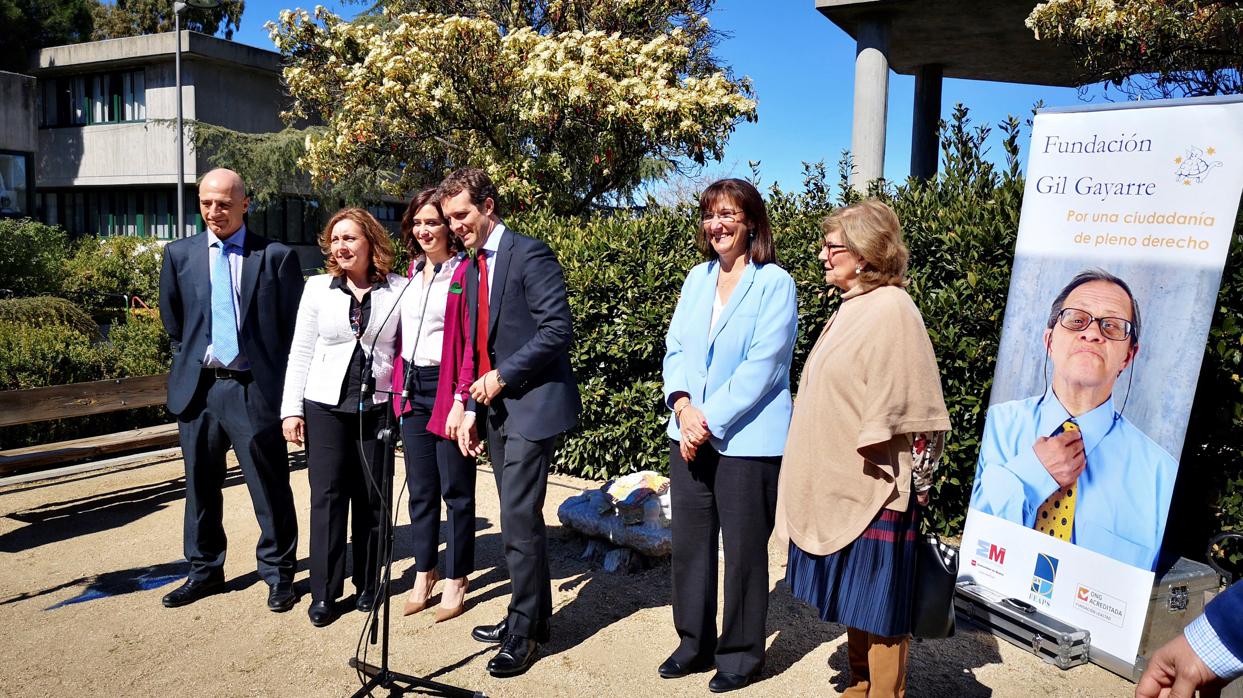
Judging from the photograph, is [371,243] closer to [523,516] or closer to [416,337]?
[416,337]

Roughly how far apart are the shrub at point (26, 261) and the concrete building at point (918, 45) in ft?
47.2

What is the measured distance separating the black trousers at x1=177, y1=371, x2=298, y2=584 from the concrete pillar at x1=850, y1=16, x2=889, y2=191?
7.50m

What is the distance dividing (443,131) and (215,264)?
827 centimetres

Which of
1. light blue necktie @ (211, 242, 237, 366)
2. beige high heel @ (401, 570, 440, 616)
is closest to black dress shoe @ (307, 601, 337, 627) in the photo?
beige high heel @ (401, 570, 440, 616)

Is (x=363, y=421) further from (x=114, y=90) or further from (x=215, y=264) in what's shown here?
(x=114, y=90)

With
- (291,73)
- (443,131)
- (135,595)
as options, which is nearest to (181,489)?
(135,595)

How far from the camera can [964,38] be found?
11312mm

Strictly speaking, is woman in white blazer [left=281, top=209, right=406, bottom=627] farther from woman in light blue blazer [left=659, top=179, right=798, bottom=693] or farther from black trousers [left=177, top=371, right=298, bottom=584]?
woman in light blue blazer [left=659, top=179, right=798, bottom=693]

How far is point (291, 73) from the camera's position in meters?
15.3

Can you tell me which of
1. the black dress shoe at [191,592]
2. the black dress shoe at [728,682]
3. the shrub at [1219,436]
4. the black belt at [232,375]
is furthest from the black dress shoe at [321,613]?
the shrub at [1219,436]

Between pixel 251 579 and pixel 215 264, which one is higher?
pixel 215 264

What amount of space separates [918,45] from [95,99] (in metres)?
24.8

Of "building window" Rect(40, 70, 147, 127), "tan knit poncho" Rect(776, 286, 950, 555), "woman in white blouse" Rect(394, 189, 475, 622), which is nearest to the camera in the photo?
"tan knit poncho" Rect(776, 286, 950, 555)

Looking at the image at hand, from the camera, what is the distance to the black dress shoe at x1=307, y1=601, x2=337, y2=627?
4352mm
